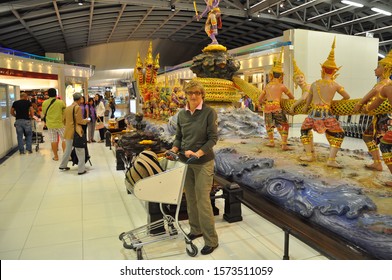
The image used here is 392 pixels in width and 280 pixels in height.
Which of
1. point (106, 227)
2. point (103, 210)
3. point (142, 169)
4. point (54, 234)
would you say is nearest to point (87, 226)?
point (106, 227)

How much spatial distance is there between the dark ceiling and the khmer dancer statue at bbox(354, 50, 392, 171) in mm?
12820

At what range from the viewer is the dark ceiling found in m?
16.5

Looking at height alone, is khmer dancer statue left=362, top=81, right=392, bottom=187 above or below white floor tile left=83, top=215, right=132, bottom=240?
above

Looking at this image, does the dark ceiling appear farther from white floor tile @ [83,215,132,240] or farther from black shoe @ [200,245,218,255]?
black shoe @ [200,245,218,255]

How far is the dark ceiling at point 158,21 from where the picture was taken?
16.5m

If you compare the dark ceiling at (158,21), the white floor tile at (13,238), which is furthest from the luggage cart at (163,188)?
the dark ceiling at (158,21)

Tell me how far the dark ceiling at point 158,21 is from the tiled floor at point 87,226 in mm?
12271

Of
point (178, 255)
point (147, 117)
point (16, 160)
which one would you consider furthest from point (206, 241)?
point (147, 117)

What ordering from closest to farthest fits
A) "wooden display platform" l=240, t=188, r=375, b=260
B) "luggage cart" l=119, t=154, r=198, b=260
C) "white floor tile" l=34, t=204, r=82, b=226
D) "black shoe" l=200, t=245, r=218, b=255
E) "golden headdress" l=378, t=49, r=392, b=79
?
"wooden display platform" l=240, t=188, r=375, b=260 → "luggage cart" l=119, t=154, r=198, b=260 → "black shoe" l=200, t=245, r=218, b=255 → "golden headdress" l=378, t=49, r=392, b=79 → "white floor tile" l=34, t=204, r=82, b=226

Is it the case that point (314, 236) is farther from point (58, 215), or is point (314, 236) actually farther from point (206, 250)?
point (58, 215)

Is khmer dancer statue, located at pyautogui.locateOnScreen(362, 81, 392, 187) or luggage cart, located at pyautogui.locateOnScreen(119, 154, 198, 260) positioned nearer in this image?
luggage cart, located at pyautogui.locateOnScreen(119, 154, 198, 260)

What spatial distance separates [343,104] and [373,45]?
12133mm

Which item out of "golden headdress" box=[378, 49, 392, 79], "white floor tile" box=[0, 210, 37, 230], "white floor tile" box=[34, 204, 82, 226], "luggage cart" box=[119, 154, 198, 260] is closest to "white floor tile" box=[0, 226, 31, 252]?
"white floor tile" box=[0, 210, 37, 230]

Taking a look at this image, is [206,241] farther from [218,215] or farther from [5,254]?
[5,254]
